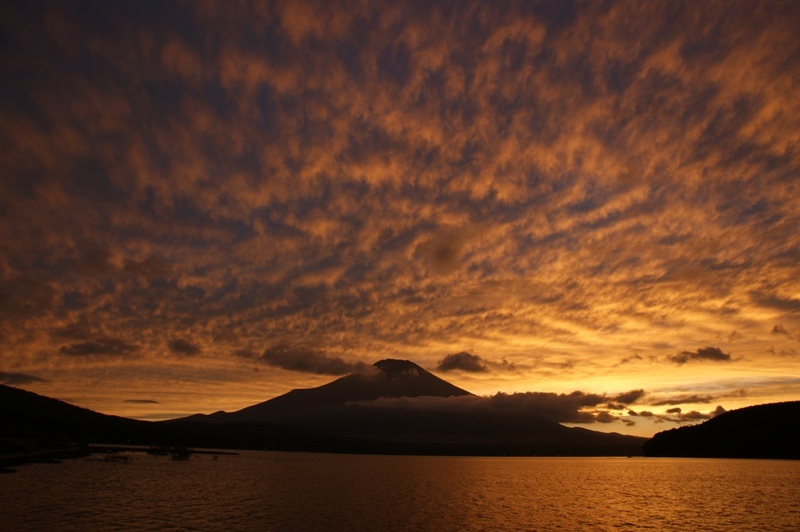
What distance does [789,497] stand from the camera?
4257 inches

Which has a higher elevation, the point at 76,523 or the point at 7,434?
the point at 7,434

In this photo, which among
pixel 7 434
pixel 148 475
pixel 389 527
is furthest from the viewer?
pixel 7 434

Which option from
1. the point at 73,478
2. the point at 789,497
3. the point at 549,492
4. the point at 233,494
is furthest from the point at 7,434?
the point at 789,497

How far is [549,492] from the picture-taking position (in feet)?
398

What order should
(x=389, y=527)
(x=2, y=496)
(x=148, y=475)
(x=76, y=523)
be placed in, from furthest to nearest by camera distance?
(x=148, y=475), (x=2, y=496), (x=389, y=527), (x=76, y=523)

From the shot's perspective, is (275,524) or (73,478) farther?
(73,478)

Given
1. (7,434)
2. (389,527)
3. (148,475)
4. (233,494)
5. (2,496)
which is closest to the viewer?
(389,527)

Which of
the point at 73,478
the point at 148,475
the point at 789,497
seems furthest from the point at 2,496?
the point at 789,497

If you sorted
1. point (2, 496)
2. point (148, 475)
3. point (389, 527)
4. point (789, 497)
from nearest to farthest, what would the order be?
point (389, 527) < point (2, 496) < point (789, 497) < point (148, 475)

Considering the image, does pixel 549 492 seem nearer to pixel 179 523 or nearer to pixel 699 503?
pixel 699 503

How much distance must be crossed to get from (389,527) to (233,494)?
4051 cm

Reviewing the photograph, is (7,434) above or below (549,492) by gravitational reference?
above

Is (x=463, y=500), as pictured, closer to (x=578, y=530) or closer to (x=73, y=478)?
(x=578, y=530)

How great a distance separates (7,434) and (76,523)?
157 m
